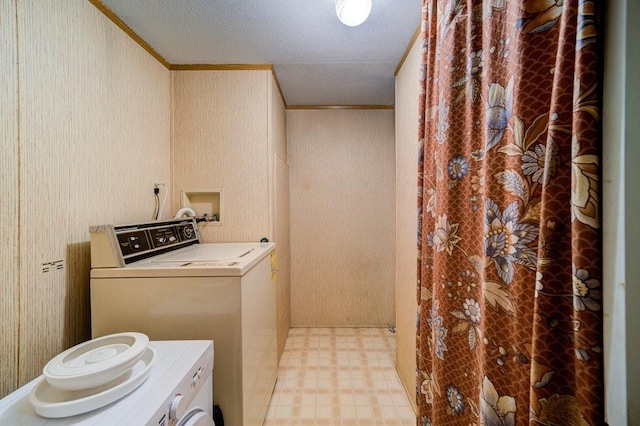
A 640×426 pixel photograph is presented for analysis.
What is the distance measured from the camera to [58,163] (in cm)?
111

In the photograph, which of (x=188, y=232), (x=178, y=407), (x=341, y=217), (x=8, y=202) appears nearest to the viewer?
(x=178, y=407)

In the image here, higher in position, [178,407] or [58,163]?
[58,163]

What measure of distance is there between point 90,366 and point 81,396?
8cm

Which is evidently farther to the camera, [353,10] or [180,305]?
[353,10]

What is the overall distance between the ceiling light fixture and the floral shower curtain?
49 cm

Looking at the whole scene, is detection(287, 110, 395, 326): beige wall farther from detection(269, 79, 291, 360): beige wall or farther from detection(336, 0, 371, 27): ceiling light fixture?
detection(336, 0, 371, 27): ceiling light fixture

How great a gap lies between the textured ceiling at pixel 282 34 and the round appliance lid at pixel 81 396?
1.80 m

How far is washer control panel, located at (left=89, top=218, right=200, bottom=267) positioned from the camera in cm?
111

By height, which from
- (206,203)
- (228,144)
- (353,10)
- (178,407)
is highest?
(353,10)

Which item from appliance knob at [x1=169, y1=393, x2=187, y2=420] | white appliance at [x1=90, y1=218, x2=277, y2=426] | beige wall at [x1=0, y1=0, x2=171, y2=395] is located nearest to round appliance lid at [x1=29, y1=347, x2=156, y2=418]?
appliance knob at [x1=169, y1=393, x2=187, y2=420]

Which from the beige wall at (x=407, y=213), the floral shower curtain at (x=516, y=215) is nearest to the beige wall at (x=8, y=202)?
the floral shower curtain at (x=516, y=215)

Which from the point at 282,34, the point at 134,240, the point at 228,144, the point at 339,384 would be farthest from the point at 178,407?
the point at 282,34

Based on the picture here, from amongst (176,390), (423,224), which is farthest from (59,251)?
(423,224)

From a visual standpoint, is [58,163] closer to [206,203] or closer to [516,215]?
[206,203]
